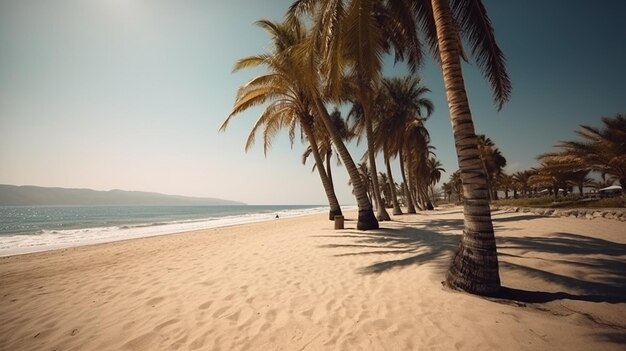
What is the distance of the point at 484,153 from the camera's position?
36500 millimetres

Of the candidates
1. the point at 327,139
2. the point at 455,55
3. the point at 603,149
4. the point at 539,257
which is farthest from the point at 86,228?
the point at 603,149

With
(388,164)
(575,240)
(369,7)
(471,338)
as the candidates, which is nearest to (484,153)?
(388,164)

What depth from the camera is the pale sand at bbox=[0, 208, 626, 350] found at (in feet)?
10.0

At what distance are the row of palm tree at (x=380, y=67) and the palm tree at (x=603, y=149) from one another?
35.5ft

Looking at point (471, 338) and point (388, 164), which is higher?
point (388, 164)

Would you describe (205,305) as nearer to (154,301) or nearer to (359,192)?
(154,301)

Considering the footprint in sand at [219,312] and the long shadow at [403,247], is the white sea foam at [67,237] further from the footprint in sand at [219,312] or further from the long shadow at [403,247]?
the long shadow at [403,247]

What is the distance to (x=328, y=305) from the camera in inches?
161

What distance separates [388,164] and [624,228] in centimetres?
1552

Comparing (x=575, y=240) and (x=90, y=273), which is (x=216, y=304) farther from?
(x=575, y=240)

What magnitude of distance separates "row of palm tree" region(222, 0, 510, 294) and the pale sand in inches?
35.9

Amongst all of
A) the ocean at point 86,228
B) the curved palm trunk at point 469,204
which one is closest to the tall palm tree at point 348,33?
the curved palm trunk at point 469,204

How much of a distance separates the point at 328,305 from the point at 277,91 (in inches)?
484

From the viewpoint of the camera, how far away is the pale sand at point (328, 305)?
3.06m
